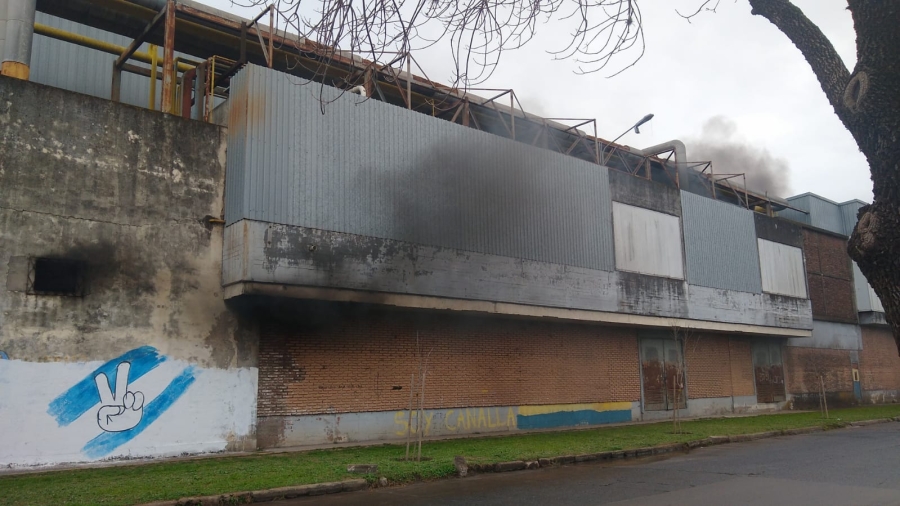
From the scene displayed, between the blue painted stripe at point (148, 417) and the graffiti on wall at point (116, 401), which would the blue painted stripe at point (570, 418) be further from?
the graffiti on wall at point (116, 401)

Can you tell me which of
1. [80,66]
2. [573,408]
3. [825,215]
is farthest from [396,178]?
[825,215]

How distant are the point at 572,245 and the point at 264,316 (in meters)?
9.75

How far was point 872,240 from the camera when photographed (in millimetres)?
3764

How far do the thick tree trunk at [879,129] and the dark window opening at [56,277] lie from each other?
12.9 m

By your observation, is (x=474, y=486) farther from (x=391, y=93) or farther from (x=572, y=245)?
(x=391, y=93)

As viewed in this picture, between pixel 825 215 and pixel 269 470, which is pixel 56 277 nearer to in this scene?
pixel 269 470

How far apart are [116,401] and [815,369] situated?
30.2 m

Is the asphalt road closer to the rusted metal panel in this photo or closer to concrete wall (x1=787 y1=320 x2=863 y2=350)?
the rusted metal panel

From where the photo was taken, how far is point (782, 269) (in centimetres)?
2923

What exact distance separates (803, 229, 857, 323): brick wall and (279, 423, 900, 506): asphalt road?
19.8 meters

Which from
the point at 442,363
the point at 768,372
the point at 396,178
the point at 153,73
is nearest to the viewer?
the point at 396,178

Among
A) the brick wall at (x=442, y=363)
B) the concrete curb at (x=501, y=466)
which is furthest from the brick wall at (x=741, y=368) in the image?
the concrete curb at (x=501, y=466)

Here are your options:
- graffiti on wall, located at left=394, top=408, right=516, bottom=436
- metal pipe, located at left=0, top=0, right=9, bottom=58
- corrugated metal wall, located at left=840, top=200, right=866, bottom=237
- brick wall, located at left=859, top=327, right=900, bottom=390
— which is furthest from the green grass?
corrugated metal wall, located at left=840, top=200, right=866, bottom=237

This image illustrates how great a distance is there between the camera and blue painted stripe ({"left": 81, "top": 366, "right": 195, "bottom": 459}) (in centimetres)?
1234
